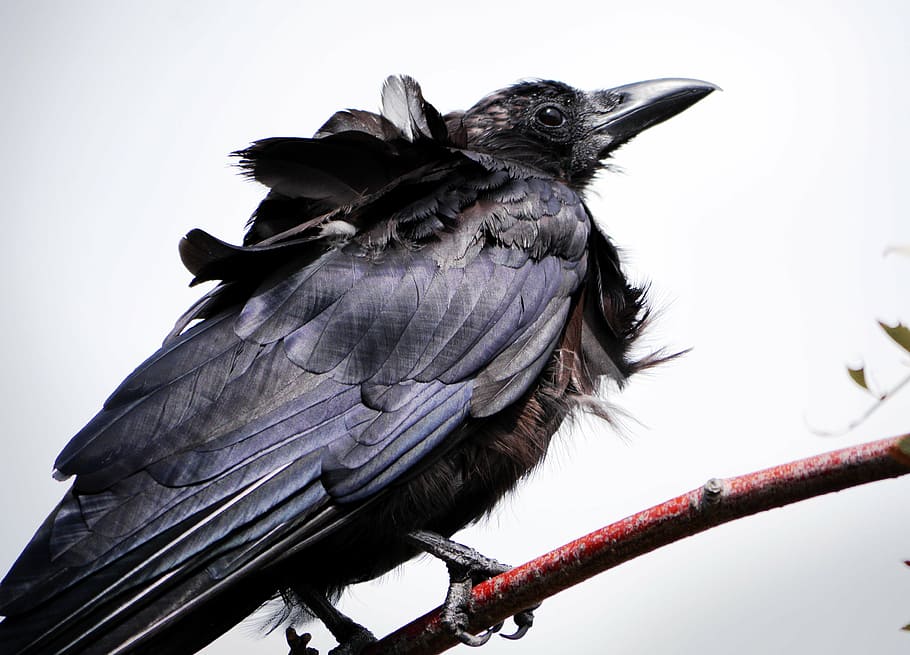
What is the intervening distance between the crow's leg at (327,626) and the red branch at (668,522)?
1.34 ft

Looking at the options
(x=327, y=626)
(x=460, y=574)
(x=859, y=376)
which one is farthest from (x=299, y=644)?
(x=859, y=376)

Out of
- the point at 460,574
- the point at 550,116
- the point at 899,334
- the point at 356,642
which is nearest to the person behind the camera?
the point at 899,334

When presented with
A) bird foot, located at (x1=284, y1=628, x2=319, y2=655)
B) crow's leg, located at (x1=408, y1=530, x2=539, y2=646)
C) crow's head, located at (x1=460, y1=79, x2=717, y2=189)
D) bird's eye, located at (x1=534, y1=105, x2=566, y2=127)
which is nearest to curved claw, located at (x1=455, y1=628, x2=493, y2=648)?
crow's leg, located at (x1=408, y1=530, x2=539, y2=646)

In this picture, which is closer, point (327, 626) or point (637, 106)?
point (327, 626)

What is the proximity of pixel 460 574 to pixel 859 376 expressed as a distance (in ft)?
5.13

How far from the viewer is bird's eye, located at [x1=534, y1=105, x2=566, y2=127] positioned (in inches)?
173

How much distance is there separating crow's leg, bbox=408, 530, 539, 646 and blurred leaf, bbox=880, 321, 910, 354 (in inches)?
58.0

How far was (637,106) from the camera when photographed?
4.47 metres

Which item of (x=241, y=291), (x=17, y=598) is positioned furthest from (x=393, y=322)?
(x=17, y=598)

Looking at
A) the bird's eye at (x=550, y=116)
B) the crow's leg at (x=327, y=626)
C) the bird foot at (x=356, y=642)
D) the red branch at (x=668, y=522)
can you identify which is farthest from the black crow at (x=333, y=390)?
the red branch at (x=668, y=522)

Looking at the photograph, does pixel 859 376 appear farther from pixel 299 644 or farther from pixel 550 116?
pixel 550 116

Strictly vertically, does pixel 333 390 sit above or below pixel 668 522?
above

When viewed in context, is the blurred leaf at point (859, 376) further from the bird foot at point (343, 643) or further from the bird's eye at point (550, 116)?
the bird's eye at point (550, 116)

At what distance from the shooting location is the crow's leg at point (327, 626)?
11.1ft
